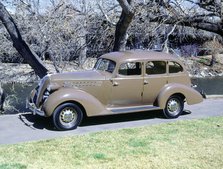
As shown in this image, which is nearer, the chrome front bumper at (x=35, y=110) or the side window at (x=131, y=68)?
the chrome front bumper at (x=35, y=110)

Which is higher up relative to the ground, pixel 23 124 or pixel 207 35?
pixel 207 35

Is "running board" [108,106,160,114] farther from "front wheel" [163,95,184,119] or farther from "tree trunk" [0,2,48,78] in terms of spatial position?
"tree trunk" [0,2,48,78]

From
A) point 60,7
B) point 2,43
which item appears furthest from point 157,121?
point 2,43

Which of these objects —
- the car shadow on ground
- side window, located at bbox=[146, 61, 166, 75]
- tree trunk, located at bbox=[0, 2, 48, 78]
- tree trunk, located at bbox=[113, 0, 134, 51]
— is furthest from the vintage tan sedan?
tree trunk, located at bbox=[0, 2, 48, 78]

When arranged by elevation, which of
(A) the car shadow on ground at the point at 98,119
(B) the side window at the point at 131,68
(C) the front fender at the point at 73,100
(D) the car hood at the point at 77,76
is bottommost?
(A) the car shadow on ground at the point at 98,119

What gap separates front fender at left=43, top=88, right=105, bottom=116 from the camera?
7.19 metres

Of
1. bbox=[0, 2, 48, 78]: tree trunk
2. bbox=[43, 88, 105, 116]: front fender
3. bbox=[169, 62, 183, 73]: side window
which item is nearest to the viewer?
bbox=[43, 88, 105, 116]: front fender

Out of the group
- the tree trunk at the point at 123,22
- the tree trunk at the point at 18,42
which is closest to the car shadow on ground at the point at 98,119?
the tree trunk at the point at 123,22

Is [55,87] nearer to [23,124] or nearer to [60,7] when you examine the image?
[23,124]

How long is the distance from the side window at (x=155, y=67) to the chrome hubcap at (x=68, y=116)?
1951 mm

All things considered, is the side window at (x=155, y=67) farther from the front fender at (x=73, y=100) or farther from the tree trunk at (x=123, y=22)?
the tree trunk at (x=123, y=22)

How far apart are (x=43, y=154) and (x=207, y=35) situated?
19518mm

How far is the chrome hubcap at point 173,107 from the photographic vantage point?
8.36 metres

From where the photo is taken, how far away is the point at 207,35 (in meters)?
23.5
